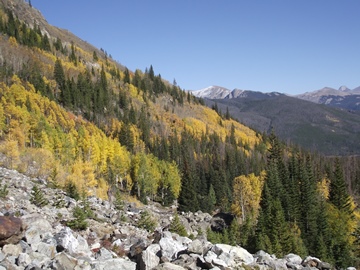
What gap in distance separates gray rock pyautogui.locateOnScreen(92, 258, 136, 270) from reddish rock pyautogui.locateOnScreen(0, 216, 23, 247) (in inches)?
149

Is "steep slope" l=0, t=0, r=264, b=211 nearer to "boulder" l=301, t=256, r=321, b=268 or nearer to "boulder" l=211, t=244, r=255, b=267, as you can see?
"boulder" l=211, t=244, r=255, b=267

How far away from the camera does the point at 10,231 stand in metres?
13.8

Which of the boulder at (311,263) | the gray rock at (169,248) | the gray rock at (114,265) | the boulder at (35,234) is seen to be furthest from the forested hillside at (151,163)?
the gray rock at (114,265)

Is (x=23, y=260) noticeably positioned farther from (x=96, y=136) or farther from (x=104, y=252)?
(x=96, y=136)

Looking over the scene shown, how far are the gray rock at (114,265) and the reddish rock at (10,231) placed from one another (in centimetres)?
380

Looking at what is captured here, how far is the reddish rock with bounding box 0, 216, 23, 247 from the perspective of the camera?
13594 mm

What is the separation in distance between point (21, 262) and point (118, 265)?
389cm

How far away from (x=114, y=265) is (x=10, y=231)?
476 centimetres

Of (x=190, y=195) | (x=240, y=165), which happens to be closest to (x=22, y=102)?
(x=190, y=195)

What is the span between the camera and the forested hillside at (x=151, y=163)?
55.2 metres

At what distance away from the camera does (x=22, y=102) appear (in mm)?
90875

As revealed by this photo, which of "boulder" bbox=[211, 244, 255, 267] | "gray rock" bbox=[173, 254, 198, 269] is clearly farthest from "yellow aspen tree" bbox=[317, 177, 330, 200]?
"gray rock" bbox=[173, 254, 198, 269]

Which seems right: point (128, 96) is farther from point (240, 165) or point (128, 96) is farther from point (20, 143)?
point (20, 143)

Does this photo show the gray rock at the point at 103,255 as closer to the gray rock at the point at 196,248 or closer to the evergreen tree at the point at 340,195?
the gray rock at the point at 196,248
